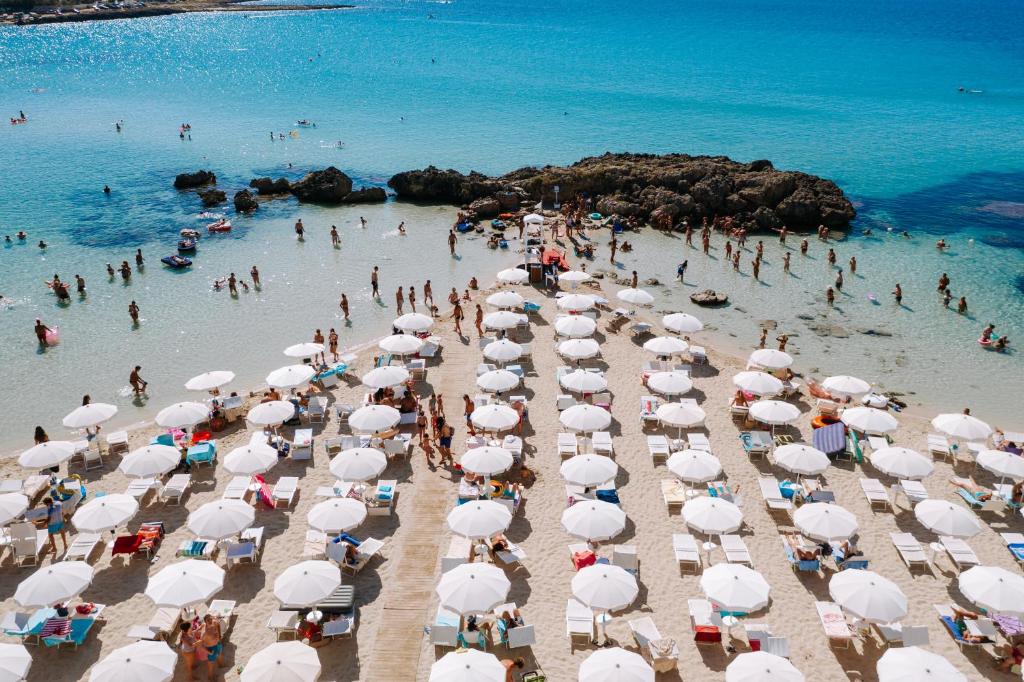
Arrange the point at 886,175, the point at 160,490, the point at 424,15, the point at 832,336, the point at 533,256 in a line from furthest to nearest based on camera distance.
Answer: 1. the point at 424,15
2. the point at 886,175
3. the point at 533,256
4. the point at 832,336
5. the point at 160,490

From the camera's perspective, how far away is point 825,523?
15.4 metres

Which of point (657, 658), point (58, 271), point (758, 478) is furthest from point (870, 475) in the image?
point (58, 271)

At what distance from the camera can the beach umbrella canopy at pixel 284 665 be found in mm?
11703

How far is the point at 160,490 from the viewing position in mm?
18359

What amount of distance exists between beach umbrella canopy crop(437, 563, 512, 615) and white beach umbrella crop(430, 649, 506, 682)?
1.10 metres

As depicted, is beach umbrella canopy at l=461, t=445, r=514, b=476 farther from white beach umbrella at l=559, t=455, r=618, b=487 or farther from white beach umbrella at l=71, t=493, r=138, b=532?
white beach umbrella at l=71, t=493, r=138, b=532

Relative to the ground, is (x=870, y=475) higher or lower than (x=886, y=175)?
lower

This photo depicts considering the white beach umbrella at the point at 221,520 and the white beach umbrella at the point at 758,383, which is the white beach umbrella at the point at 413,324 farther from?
the white beach umbrella at the point at 758,383

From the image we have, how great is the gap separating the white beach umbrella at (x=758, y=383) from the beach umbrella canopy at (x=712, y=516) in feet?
20.3

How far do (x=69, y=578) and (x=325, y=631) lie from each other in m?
5.24

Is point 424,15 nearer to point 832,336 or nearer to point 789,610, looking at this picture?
point 832,336

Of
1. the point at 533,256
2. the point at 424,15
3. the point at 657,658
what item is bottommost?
the point at 657,658

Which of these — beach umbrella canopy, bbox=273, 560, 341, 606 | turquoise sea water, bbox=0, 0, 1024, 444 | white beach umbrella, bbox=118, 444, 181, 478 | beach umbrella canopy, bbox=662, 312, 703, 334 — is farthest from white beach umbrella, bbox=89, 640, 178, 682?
beach umbrella canopy, bbox=662, 312, 703, 334

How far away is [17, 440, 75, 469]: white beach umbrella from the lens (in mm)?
17969
